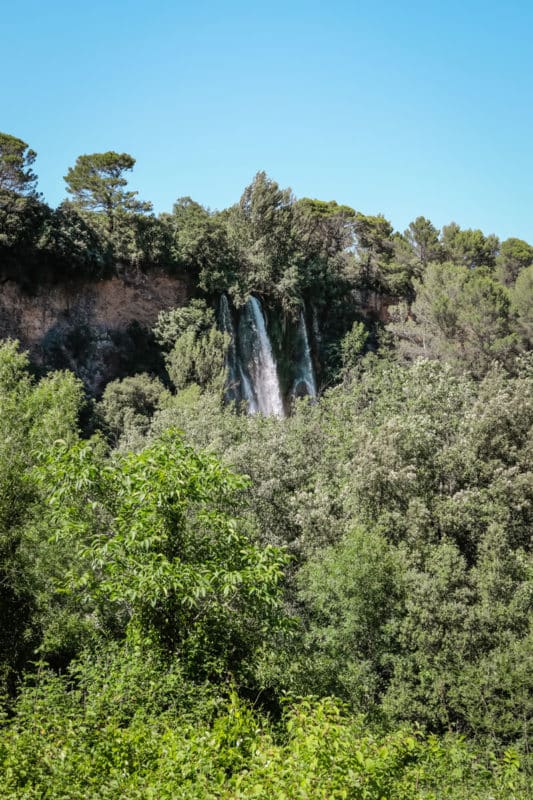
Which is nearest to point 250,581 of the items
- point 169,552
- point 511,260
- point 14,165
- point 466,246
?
point 169,552

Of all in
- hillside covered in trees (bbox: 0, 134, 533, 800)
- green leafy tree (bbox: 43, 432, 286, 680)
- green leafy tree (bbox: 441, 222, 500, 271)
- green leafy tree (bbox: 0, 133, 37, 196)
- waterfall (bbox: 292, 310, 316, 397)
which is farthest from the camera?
green leafy tree (bbox: 441, 222, 500, 271)

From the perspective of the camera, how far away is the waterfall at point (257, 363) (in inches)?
1528

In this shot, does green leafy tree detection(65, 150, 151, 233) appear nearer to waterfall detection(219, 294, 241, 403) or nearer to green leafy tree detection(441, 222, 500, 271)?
waterfall detection(219, 294, 241, 403)

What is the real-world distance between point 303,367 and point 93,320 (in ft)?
48.4

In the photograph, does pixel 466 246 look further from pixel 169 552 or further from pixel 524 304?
pixel 169 552

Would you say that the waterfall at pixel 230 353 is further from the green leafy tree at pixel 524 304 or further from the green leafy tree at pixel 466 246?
the green leafy tree at pixel 466 246

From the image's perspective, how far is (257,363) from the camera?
129 feet

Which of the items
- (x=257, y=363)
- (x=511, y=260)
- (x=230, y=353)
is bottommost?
(x=257, y=363)

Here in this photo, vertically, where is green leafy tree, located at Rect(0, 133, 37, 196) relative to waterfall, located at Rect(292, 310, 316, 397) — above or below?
above

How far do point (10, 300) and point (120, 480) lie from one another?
25583mm

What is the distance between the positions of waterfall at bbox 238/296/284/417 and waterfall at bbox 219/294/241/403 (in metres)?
0.58

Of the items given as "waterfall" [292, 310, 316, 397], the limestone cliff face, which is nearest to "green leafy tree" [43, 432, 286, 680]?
the limestone cliff face

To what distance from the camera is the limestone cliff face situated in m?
31.9

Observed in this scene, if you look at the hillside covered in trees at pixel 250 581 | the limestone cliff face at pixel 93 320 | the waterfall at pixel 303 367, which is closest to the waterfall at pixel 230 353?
the limestone cliff face at pixel 93 320
